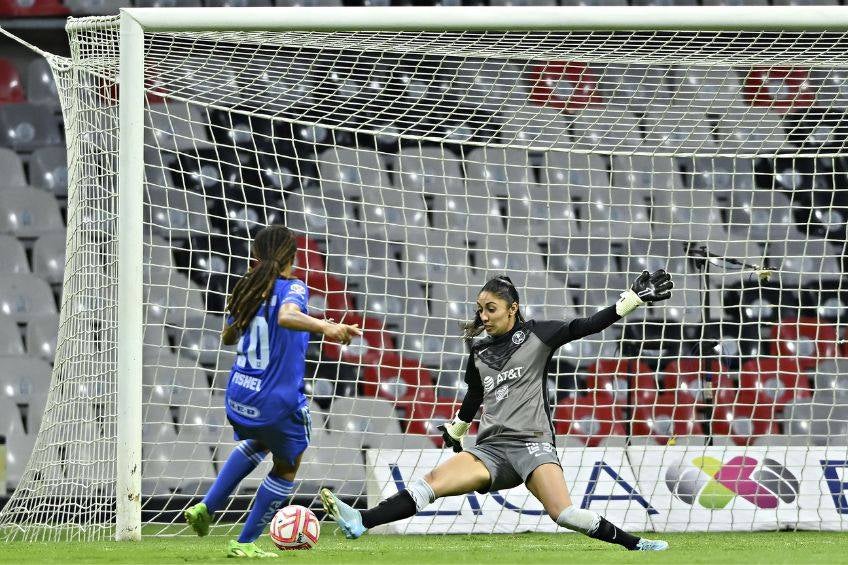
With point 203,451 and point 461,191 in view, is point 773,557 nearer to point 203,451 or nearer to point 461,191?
point 203,451

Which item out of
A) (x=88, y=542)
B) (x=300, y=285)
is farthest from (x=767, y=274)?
(x=88, y=542)

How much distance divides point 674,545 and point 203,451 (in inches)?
161

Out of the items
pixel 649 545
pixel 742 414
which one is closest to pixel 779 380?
pixel 742 414

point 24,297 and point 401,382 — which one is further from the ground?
point 24,297

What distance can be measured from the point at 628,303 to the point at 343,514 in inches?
61.6

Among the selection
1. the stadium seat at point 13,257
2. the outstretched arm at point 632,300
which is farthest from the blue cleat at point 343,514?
the stadium seat at point 13,257

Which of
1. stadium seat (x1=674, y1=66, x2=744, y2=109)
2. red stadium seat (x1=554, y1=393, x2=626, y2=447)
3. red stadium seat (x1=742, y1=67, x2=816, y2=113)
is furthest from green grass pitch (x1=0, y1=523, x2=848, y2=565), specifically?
stadium seat (x1=674, y1=66, x2=744, y2=109)

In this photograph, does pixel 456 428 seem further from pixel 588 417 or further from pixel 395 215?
pixel 395 215

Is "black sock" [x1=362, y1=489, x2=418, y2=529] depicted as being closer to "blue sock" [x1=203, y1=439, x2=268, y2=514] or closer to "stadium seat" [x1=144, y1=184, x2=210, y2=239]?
"blue sock" [x1=203, y1=439, x2=268, y2=514]

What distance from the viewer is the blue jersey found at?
187 inches

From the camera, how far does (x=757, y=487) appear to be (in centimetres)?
762

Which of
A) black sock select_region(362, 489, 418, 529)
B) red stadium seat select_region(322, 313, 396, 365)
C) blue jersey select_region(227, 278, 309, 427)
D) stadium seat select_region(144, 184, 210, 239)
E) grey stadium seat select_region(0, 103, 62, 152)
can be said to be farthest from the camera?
grey stadium seat select_region(0, 103, 62, 152)

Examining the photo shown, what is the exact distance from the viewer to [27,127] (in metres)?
11.6

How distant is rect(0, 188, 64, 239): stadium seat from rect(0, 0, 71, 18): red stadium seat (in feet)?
6.74
